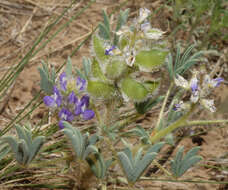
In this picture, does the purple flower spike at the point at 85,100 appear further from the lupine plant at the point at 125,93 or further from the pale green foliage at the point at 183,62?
the pale green foliage at the point at 183,62

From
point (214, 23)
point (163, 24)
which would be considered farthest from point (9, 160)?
point (214, 23)

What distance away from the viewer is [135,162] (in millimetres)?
1518

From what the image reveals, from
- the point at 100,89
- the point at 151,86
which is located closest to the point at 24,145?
the point at 100,89

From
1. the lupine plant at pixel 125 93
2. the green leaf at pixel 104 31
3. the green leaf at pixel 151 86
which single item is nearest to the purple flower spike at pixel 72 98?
the lupine plant at pixel 125 93

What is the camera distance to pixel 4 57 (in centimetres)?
311

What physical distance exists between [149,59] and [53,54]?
6.04 feet

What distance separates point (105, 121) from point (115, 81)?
27cm

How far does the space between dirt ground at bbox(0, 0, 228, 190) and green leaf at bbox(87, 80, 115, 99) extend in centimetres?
87

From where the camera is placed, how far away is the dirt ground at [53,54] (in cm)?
248

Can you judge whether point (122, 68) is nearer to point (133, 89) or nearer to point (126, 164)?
point (133, 89)

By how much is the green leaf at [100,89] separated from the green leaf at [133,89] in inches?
3.0

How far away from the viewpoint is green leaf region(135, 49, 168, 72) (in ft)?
5.20

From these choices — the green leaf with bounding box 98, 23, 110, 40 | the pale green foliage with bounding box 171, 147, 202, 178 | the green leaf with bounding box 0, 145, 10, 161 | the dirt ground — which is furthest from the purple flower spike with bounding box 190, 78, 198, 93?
the green leaf with bounding box 0, 145, 10, 161

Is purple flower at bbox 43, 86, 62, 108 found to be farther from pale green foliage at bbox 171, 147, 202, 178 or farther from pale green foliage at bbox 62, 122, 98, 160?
pale green foliage at bbox 171, 147, 202, 178
